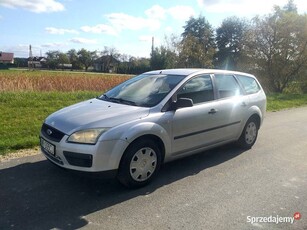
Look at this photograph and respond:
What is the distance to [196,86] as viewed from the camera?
513 centimetres

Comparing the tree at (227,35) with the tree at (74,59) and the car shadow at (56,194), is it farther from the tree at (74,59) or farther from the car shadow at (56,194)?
the car shadow at (56,194)

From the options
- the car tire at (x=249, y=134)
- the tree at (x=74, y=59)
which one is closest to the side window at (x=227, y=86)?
the car tire at (x=249, y=134)

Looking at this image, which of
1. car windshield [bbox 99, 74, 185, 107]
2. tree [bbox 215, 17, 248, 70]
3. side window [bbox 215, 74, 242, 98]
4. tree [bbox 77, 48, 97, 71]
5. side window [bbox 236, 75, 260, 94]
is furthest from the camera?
tree [bbox 77, 48, 97, 71]

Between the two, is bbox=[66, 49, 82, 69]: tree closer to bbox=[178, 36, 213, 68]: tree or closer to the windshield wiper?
bbox=[178, 36, 213, 68]: tree

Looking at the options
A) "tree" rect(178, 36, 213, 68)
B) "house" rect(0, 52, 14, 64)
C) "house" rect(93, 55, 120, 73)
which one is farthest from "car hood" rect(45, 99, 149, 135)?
"house" rect(0, 52, 14, 64)

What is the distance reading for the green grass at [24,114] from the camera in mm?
6055

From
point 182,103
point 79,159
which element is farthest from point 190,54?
point 79,159

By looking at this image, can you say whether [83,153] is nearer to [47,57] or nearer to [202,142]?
[202,142]

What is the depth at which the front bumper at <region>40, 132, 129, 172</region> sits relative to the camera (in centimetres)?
381

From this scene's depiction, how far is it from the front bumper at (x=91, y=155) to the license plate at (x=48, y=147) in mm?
148

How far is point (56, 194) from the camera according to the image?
13.0 ft

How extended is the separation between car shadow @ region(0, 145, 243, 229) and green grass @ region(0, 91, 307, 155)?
3.91 feet

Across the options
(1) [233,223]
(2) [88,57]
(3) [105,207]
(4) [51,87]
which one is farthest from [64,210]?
(2) [88,57]

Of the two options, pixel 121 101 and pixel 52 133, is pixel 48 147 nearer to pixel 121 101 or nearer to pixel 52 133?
pixel 52 133
